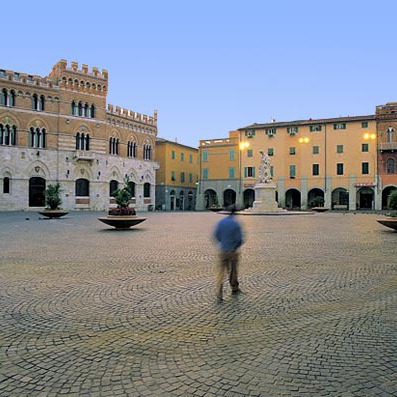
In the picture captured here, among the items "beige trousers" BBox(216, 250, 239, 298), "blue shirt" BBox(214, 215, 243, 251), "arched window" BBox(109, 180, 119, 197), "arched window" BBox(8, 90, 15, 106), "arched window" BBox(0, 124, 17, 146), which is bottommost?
"beige trousers" BBox(216, 250, 239, 298)

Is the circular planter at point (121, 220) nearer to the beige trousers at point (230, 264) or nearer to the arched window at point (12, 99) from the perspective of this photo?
the beige trousers at point (230, 264)

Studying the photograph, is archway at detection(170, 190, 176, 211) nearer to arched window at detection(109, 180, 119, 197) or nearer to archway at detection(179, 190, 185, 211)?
archway at detection(179, 190, 185, 211)

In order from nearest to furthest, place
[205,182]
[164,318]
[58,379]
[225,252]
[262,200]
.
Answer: [58,379]
[164,318]
[225,252]
[262,200]
[205,182]

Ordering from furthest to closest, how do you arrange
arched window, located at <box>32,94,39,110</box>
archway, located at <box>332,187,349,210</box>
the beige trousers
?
archway, located at <box>332,187,349,210</box>
arched window, located at <box>32,94,39,110</box>
the beige trousers

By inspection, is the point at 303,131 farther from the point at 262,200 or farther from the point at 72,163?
the point at 72,163

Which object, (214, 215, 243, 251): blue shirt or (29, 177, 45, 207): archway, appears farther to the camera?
(29, 177, 45, 207): archway

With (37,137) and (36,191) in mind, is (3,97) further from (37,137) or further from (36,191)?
(36,191)

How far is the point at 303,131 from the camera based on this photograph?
191ft

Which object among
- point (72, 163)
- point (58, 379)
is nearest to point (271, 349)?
point (58, 379)

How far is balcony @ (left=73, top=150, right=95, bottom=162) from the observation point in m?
48.2

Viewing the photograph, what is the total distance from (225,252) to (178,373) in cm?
326

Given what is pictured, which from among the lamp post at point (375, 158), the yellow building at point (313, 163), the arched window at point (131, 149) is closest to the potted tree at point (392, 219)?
the yellow building at point (313, 163)

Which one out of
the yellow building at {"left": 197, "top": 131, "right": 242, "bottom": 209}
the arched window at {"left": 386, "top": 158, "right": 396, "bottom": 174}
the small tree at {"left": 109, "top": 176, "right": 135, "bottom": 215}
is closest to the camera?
the small tree at {"left": 109, "top": 176, "right": 135, "bottom": 215}

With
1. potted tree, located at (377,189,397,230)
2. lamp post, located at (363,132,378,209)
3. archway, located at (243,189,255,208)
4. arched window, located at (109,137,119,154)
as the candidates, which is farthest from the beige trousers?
archway, located at (243,189,255,208)
